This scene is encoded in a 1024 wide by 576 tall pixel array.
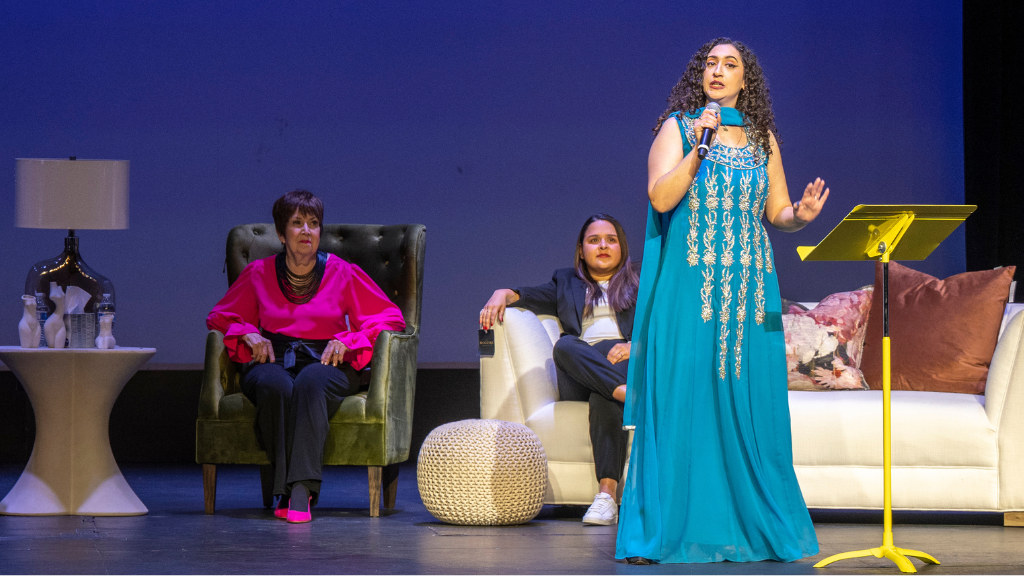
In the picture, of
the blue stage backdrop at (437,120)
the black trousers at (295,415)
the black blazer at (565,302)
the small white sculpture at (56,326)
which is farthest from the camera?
the blue stage backdrop at (437,120)

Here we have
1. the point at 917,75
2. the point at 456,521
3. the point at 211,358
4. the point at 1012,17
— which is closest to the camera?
the point at 456,521

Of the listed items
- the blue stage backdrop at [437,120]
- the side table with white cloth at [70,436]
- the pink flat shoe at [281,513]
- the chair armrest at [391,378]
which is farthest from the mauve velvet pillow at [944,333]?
the side table with white cloth at [70,436]

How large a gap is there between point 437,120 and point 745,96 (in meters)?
3.07

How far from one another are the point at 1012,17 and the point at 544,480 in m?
3.32

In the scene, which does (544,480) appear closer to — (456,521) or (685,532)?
(456,521)

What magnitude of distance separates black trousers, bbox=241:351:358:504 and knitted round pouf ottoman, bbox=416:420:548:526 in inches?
14.5

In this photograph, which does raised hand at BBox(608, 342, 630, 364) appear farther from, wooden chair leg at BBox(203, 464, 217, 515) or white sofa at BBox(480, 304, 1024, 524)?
wooden chair leg at BBox(203, 464, 217, 515)

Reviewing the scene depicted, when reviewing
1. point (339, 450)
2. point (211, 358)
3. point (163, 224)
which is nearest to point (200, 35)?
point (163, 224)

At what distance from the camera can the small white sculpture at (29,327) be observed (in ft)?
12.3

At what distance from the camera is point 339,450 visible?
3639 mm

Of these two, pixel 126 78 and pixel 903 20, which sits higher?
pixel 903 20

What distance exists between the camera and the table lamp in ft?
12.4

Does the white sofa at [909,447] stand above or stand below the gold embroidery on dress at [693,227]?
below

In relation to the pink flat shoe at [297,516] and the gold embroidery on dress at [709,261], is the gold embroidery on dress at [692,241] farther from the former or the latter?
the pink flat shoe at [297,516]
